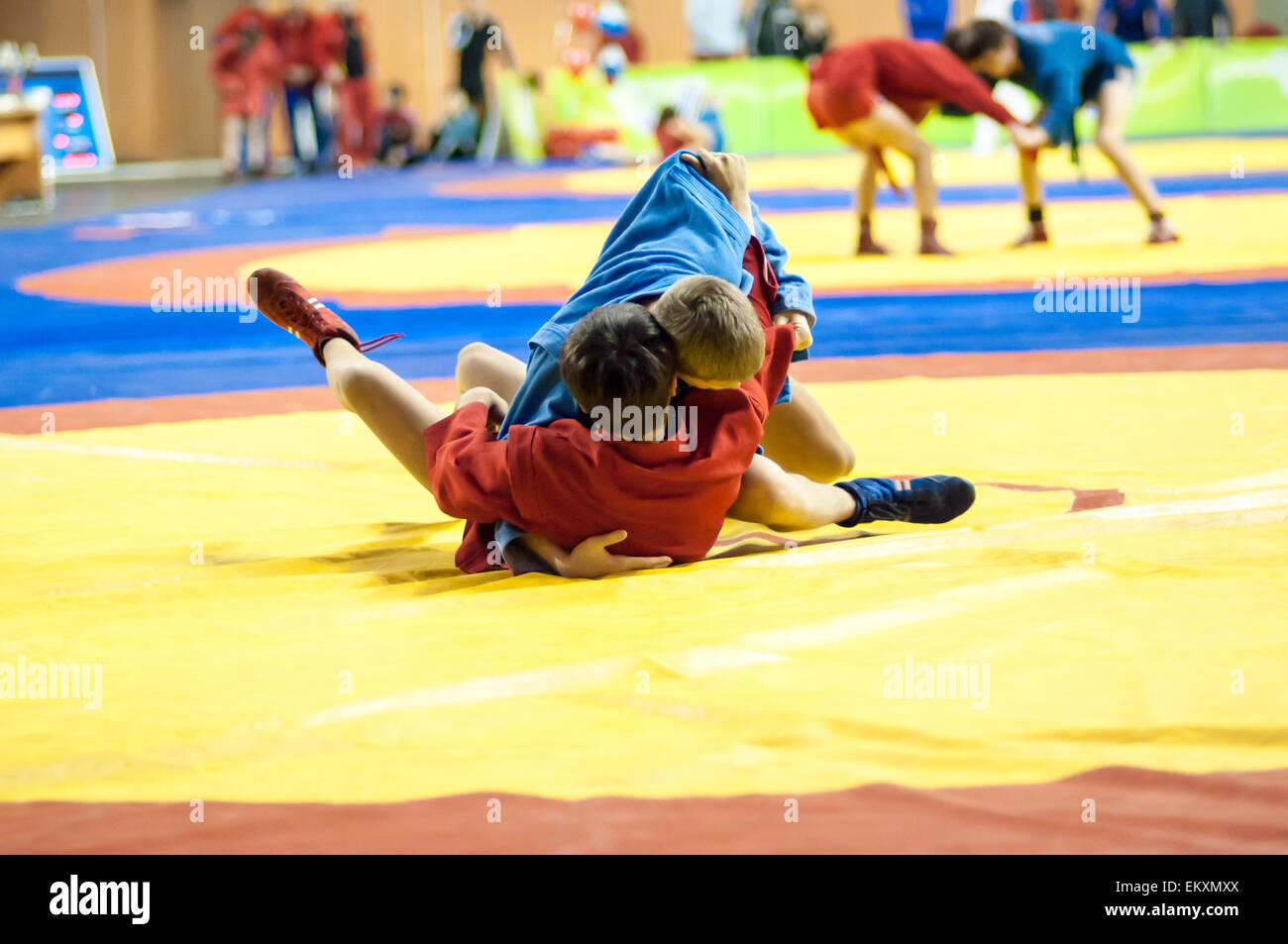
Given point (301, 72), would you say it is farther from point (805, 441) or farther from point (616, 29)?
point (805, 441)

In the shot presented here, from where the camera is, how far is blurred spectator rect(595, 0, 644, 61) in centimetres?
1906

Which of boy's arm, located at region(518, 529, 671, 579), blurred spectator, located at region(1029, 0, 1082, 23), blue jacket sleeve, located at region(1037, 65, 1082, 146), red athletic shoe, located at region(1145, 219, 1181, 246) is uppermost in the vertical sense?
blurred spectator, located at region(1029, 0, 1082, 23)

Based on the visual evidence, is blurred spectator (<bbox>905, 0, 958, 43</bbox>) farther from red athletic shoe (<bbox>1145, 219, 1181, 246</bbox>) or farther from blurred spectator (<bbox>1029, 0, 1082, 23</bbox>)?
blurred spectator (<bbox>1029, 0, 1082, 23</bbox>)

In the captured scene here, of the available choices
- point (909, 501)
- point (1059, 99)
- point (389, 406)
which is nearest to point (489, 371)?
point (389, 406)

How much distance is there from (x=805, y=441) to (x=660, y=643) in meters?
0.92

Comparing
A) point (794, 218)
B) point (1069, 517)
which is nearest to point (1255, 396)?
point (1069, 517)

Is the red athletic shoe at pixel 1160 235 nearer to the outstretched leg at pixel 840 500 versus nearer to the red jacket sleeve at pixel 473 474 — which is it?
the outstretched leg at pixel 840 500

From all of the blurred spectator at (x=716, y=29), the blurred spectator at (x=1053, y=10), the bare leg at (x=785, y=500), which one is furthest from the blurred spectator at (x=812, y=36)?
the bare leg at (x=785, y=500)

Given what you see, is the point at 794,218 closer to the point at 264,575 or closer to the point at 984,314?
the point at 984,314

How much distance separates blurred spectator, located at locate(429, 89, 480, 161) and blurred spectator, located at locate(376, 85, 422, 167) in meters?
0.37

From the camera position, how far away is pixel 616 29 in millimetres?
19219

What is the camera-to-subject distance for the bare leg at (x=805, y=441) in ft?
10.1

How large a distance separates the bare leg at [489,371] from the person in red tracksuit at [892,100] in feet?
15.4

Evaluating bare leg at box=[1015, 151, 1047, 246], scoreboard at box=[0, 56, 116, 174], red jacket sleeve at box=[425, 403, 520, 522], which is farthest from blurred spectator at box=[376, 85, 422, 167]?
red jacket sleeve at box=[425, 403, 520, 522]
